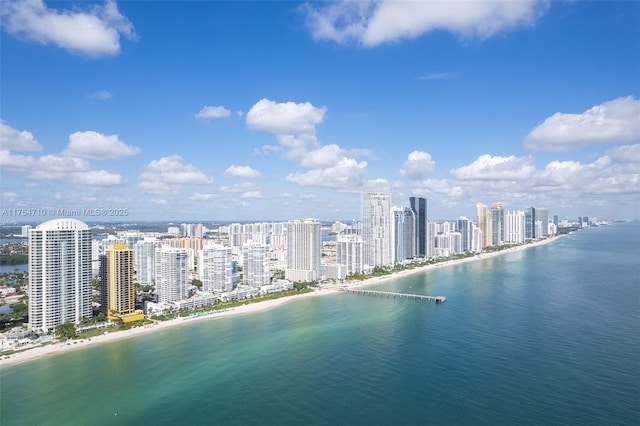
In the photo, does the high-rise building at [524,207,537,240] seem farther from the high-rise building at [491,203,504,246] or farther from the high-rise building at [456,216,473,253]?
the high-rise building at [456,216,473,253]

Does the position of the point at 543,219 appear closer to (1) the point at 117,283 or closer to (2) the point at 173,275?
(2) the point at 173,275

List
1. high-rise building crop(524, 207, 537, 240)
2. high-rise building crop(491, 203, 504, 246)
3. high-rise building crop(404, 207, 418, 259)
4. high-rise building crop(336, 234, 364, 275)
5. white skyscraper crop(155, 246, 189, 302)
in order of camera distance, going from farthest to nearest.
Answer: high-rise building crop(524, 207, 537, 240) → high-rise building crop(491, 203, 504, 246) → high-rise building crop(404, 207, 418, 259) → high-rise building crop(336, 234, 364, 275) → white skyscraper crop(155, 246, 189, 302)

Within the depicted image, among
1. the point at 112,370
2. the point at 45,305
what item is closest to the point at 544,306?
the point at 112,370

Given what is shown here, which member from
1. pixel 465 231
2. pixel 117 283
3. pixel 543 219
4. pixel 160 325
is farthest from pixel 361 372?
pixel 543 219

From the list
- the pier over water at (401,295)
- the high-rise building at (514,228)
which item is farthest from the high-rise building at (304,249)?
the high-rise building at (514,228)

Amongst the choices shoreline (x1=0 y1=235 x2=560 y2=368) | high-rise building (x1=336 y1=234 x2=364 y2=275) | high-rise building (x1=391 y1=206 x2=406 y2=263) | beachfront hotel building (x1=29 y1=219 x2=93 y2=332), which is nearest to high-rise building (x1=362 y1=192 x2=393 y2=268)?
high-rise building (x1=391 y1=206 x2=406 y2=263)

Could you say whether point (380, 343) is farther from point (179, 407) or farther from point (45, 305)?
point (45, 305)

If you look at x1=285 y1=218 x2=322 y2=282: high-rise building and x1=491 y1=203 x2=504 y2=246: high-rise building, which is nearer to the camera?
x1=285 y1=218 x2=322 y2=282: high-rise building
